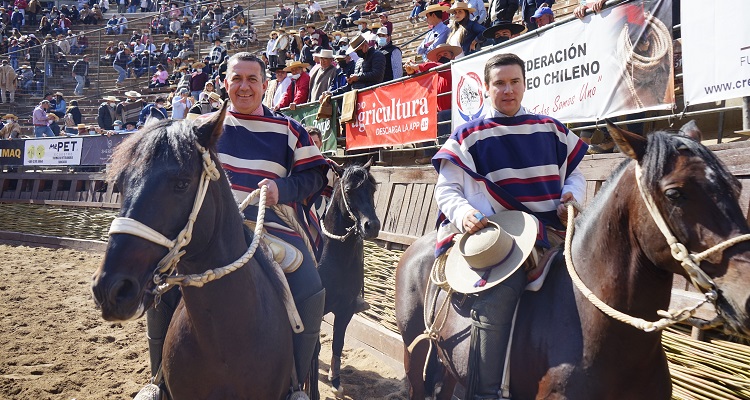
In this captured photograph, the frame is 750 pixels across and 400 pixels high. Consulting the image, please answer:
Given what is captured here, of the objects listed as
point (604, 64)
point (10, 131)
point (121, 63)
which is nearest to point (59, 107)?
point (10, 131)

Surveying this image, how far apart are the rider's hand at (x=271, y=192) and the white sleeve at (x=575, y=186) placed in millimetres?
1508

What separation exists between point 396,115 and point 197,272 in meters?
6.37

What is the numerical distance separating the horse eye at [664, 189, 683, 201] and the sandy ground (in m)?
3.67

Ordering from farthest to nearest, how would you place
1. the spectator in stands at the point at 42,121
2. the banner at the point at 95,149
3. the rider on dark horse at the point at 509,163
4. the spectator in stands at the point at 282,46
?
1. the spectator in stands at the point at 42,121
2. the spectator in stands at the point at 282,46
3. the banner at the point at 95,149
4. the rider on dark horse at the point at 509,163

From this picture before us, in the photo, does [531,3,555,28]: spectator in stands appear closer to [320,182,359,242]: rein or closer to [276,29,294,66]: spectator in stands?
[320,182,359,242]: rein

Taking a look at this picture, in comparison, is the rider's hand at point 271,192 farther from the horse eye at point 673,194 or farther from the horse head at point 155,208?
the horse eye at point 673,194

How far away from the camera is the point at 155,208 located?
2.27 metres

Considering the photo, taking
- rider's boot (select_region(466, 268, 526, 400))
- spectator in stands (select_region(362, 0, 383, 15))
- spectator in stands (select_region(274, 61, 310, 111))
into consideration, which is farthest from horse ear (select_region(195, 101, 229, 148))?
spectator in stands (select_region(362, 0, 383, 15))

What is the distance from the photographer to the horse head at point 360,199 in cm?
578

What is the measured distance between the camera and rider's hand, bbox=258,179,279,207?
10.5 ft

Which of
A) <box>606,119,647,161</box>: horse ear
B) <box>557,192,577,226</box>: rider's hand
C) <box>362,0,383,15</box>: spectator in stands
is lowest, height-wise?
<box>557,192,577,226</box>: rider's hand

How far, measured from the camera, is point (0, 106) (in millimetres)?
26594

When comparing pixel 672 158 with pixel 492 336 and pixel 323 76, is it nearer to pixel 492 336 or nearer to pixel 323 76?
pixel 492 336

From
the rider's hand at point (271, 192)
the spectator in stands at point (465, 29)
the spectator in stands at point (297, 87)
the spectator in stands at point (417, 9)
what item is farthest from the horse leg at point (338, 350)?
the spectator in stands at point (417, 9)
